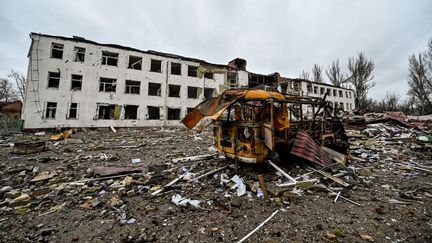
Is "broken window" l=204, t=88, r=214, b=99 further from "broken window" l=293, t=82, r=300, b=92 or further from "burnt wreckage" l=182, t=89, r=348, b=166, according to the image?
"burnt wreckage" l=182, t=89, r=348, b=166

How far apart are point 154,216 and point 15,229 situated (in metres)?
2.04

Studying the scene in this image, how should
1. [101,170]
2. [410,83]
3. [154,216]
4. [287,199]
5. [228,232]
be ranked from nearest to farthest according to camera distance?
[228,232], [154,216], [287,199], [101,170], [410,83]

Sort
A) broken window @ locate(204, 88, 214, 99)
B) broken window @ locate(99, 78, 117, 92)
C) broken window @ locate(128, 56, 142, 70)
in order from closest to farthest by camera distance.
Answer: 1. broken window @ locate(99, 78, 117, 92)
2. broken window @ locate(128, 56, 142, 70)
3. broken window @ locate(204, 88, 214, 99)

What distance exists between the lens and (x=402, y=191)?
3.77 meters

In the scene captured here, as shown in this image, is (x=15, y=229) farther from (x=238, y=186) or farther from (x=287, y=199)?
(x=287, y=199)

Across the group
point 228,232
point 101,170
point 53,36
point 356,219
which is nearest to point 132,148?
point 101,170

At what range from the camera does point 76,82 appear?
53.1 feet

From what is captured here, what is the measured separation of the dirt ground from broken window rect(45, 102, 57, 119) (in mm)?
12575

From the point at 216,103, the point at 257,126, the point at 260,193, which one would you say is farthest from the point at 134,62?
the point at 260,193

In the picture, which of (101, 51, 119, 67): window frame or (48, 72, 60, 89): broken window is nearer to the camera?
(48, 72, 60, 89): broken window

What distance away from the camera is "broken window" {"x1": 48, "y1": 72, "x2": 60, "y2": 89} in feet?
49.9

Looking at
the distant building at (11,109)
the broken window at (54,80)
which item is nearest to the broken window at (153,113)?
the broken window at (54,80)

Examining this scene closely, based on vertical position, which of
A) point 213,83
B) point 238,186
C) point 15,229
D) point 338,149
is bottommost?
point 15,229

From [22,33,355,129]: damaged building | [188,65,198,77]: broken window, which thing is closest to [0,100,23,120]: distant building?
[22,33,355,129]: damaged building
